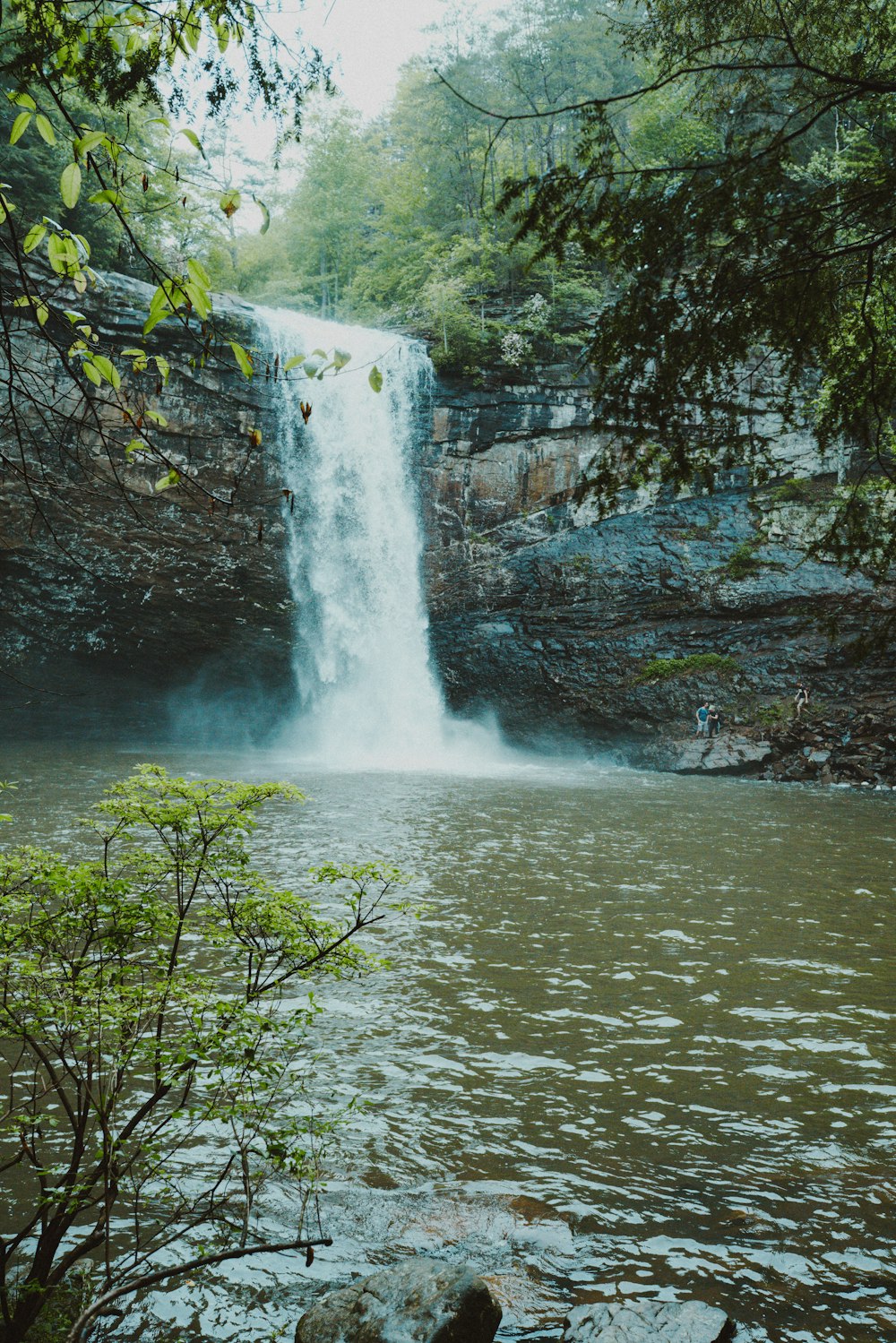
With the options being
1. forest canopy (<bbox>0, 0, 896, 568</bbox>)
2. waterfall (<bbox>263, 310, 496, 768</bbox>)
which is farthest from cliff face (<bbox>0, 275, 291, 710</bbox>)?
forest canopy (<bbox>0, 0, 896, 568</bbox>)

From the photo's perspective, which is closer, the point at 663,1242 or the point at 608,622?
the point at 663,1242

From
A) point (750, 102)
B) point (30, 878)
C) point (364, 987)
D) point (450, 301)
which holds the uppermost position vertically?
point (450, 301)

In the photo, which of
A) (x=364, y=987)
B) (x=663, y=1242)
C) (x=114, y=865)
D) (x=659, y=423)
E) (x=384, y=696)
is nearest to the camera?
(x=663, y=1242)

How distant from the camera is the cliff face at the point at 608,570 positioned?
21.6 meters

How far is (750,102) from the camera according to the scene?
3.96 metres

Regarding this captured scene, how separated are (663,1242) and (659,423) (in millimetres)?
3249

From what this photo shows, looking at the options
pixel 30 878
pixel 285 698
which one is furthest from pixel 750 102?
pixel 285 698

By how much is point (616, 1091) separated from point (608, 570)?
19064mm

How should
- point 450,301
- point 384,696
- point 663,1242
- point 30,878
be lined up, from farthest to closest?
point 384,696
point 450,301
point 663,1242
point 30,878

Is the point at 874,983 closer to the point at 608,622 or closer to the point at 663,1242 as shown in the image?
the point at 663,1242

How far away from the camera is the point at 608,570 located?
22.6m

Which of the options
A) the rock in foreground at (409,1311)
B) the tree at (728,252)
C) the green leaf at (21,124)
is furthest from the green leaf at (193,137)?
the rock in foreground at (409,1311)

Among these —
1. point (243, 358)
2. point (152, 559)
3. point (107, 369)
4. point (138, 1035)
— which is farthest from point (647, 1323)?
point (152, 559)

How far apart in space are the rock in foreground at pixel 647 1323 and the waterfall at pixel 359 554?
17.5m
